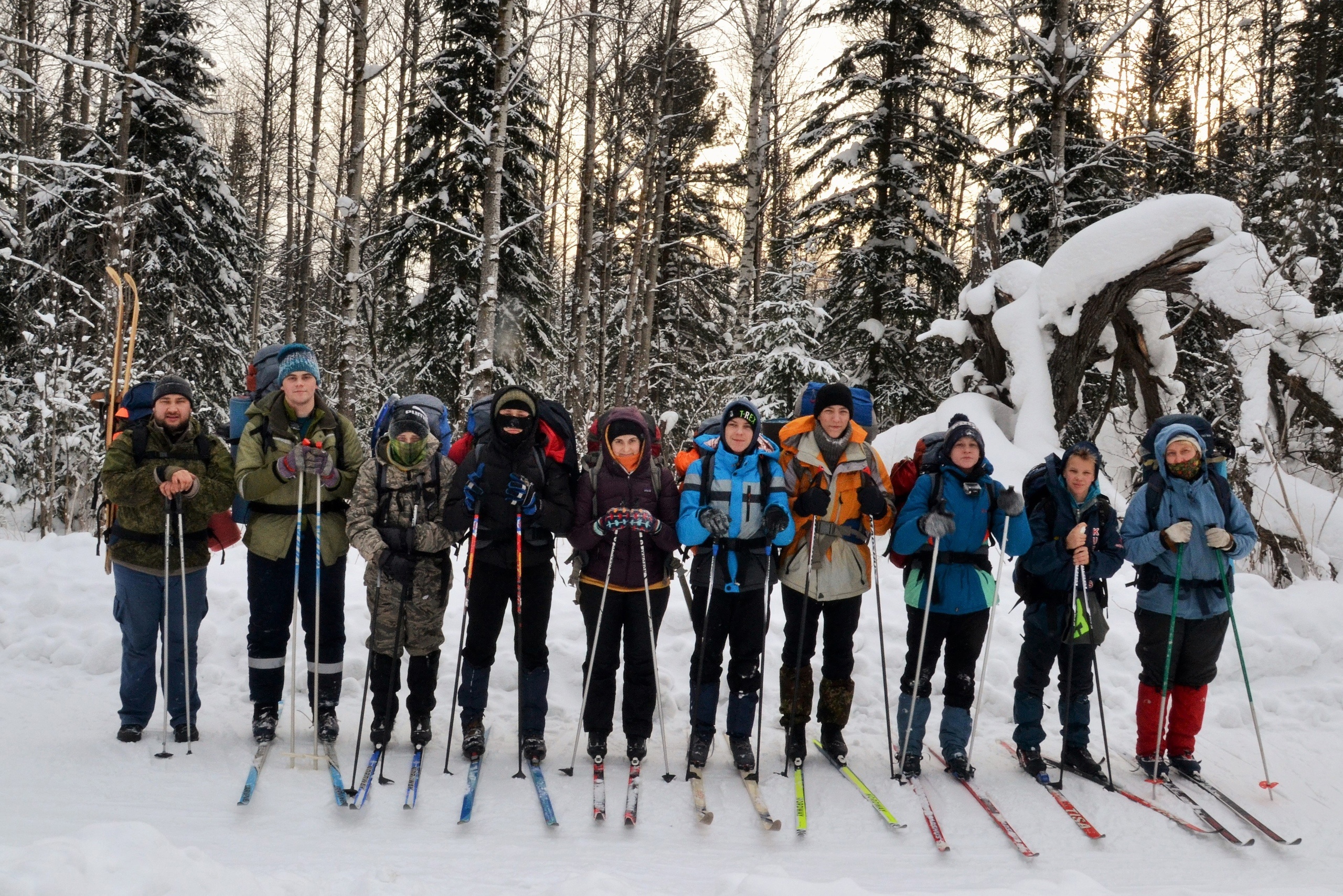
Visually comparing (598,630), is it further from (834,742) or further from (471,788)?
(834,742)

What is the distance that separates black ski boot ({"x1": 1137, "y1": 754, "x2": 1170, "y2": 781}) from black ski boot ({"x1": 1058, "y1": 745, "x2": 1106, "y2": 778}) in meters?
0.07

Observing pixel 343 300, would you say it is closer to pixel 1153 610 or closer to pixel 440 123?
pixel 440 123

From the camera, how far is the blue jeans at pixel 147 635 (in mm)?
4699

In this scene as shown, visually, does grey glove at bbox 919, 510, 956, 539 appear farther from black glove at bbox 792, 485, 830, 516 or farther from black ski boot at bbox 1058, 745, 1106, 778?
black ski boot at bbox 1058, 745, 1106, 778

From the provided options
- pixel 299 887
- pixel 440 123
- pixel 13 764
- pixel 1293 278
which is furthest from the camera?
pixel 440 123

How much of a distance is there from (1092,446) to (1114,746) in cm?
202

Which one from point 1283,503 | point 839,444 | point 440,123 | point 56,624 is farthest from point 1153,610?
point 440,123

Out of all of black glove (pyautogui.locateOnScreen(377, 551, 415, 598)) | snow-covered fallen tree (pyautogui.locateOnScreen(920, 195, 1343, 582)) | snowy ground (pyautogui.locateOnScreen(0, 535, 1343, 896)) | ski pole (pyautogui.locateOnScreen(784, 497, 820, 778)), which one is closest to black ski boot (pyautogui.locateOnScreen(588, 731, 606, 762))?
snowy ground (pyautogui.locateOnScreen(0, 535, 1343, 896))

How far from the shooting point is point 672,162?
19.7 metres

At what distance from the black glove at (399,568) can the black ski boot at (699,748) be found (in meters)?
1.82

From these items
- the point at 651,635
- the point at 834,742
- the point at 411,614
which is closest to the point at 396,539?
the point at 411,614

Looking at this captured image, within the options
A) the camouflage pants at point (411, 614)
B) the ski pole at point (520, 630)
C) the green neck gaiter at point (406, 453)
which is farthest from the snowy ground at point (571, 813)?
the green neck gaiter at point (406, 453)

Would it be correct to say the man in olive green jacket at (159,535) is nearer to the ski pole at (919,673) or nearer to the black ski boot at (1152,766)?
the ski pole at (919,673)

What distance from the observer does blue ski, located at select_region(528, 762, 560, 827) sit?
13.2 feet
